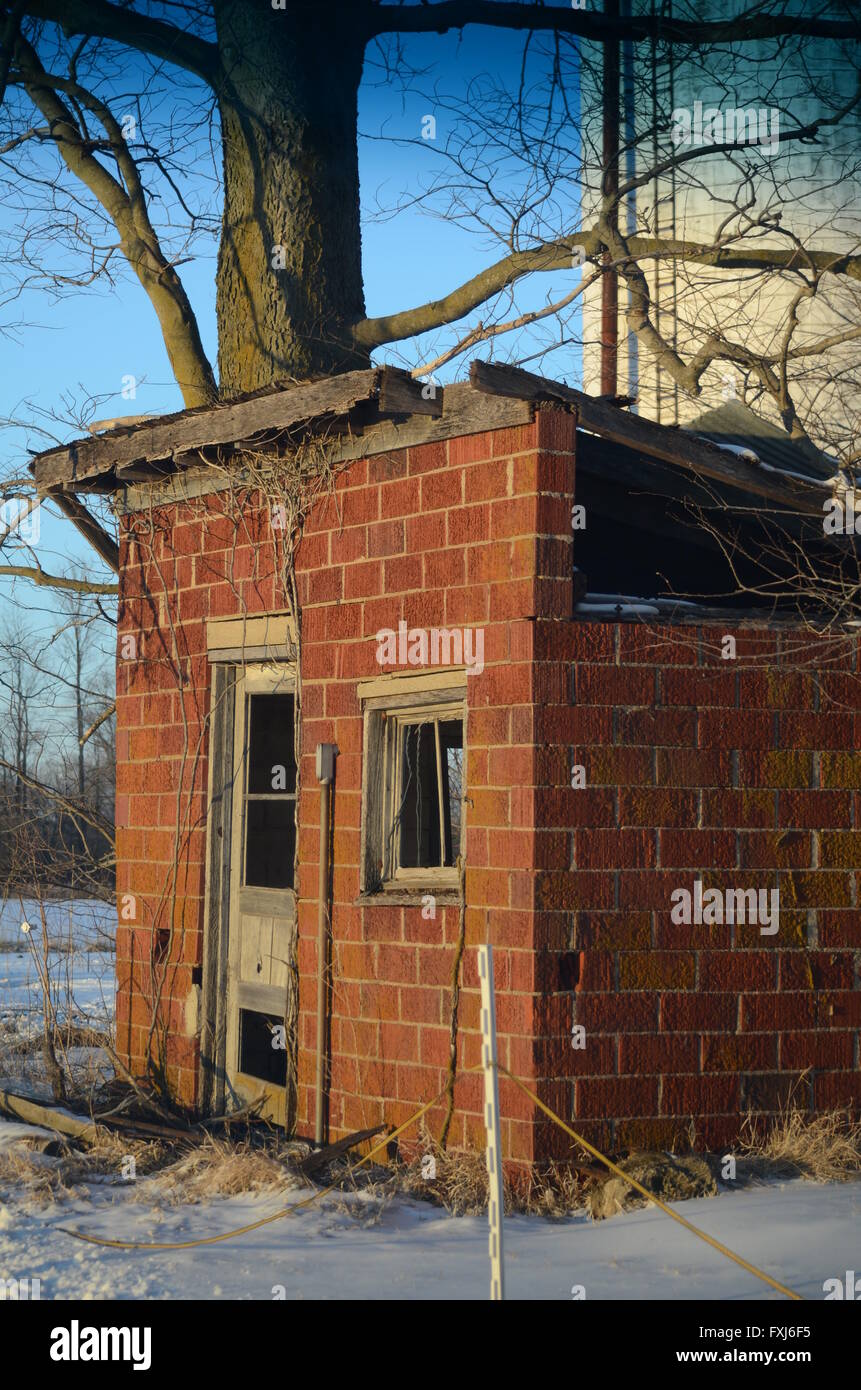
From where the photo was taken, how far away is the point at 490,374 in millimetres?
6578

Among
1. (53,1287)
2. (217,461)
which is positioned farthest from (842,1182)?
(217,461)

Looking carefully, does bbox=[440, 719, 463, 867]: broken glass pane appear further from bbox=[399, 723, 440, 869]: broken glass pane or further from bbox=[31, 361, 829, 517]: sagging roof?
bbox=[31, 361, 829, 517]: sagging roof

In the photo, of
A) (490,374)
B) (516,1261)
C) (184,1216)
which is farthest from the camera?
(490,374)

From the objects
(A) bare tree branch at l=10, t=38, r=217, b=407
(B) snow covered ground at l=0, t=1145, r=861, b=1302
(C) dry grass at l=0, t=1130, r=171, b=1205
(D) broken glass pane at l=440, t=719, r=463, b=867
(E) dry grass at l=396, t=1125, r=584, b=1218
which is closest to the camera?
(B) snow covered ground at l=0, t=1145, r=861, b=1302

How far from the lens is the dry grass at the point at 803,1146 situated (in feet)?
21.7

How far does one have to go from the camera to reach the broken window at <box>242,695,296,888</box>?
8617 mm

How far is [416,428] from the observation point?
740cm

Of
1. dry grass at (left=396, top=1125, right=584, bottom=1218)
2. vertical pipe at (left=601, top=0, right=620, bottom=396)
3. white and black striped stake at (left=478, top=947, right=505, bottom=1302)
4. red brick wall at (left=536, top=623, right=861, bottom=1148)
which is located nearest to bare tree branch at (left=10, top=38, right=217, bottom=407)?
vertical pipe at (left=601, top=0, right=620, bottom=396)

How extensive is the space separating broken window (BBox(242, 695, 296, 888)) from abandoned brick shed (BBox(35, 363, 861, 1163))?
1.1 inches

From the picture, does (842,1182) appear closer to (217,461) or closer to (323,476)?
(323,476)

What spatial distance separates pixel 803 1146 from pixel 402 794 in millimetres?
2522

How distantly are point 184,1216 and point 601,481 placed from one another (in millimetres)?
4031

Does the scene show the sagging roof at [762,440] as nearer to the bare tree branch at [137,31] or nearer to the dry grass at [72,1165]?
the dry grass at [72,1165]
